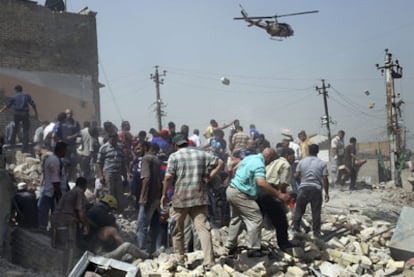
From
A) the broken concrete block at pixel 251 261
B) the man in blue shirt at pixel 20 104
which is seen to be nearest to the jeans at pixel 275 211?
the broken concrete block at pixel 251 261

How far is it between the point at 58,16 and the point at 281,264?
1623cm

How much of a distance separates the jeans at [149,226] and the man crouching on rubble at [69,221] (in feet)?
2.73

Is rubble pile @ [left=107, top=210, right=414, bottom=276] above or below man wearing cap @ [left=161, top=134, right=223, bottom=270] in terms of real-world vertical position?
below

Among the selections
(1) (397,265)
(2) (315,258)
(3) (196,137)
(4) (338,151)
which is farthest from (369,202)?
(2) (315,258)

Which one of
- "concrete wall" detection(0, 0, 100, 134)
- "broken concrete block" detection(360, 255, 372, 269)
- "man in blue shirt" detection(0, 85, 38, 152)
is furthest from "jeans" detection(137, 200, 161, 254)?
"concrete wall" detection(0, 0, 100, 134)

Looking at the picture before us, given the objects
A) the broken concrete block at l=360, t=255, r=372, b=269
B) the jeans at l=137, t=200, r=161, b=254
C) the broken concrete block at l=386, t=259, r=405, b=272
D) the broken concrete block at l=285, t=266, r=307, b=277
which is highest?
the jeans at l=137, t=200, r=161, b=254

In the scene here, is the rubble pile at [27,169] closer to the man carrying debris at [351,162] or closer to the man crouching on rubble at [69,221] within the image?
the man crouching on rubble at [69,221]

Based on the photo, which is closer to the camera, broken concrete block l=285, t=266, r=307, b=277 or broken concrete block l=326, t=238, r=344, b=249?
broken concrete block l=285, t=266, r=307, b=277

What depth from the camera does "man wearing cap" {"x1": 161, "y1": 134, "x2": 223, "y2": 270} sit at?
638cm

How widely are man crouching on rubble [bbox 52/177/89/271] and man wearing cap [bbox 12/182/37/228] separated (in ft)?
3.51

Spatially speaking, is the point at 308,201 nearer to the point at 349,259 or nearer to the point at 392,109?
the point at 349,259

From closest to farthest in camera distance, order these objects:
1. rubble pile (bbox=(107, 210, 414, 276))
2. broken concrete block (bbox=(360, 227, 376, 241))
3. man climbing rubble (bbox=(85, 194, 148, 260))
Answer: rubble pile (bbox=(107, 210, 414, 276)) → man climbing rubble (bbox=(85, 194, 148, 260)) → broken concrete block (bbox=(360, 227, 376, 241))

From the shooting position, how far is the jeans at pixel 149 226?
7.62 metres

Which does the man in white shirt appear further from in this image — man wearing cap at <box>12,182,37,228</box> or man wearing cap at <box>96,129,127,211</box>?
man wearing cap at <box>12,182,37,228</box>
